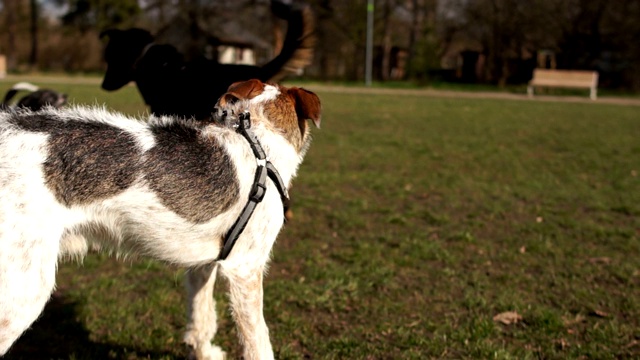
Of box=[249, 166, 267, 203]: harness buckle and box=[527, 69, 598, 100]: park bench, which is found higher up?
box=[527, 69, 598, 100]: park bench

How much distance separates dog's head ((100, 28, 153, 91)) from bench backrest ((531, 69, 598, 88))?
27931 mm

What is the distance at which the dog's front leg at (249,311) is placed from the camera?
278cm

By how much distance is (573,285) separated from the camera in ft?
15.5

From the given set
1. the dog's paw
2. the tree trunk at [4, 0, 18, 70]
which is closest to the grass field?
the dog's paw

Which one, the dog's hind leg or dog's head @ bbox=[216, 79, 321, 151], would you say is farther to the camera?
dog's head @ bbox=[216, 79, 321, 151]

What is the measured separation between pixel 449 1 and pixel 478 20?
3.08m

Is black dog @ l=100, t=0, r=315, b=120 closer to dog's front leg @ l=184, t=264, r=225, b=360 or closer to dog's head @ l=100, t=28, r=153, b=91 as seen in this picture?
dog's head @ l=100, t=28, r=153, b=91

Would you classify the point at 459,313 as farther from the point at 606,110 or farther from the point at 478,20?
the point at 478,20

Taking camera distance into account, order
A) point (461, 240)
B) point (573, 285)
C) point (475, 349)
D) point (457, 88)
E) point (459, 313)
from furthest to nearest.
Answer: point (457, 88)
point (461, 240)
point (573, 285)
point (459, 313)
point (475, 349)

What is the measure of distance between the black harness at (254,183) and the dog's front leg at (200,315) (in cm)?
74

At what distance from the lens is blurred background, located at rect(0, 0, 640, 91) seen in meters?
37.7

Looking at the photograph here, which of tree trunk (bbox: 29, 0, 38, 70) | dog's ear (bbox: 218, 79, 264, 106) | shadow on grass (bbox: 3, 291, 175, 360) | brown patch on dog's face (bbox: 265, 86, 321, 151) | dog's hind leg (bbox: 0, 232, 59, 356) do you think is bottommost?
shadow on grass (bbox: 3, 291, 175, 360)

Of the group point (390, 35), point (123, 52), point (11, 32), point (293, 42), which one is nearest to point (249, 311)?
point (293, 42)

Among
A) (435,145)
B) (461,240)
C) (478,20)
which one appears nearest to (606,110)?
(435,145)
